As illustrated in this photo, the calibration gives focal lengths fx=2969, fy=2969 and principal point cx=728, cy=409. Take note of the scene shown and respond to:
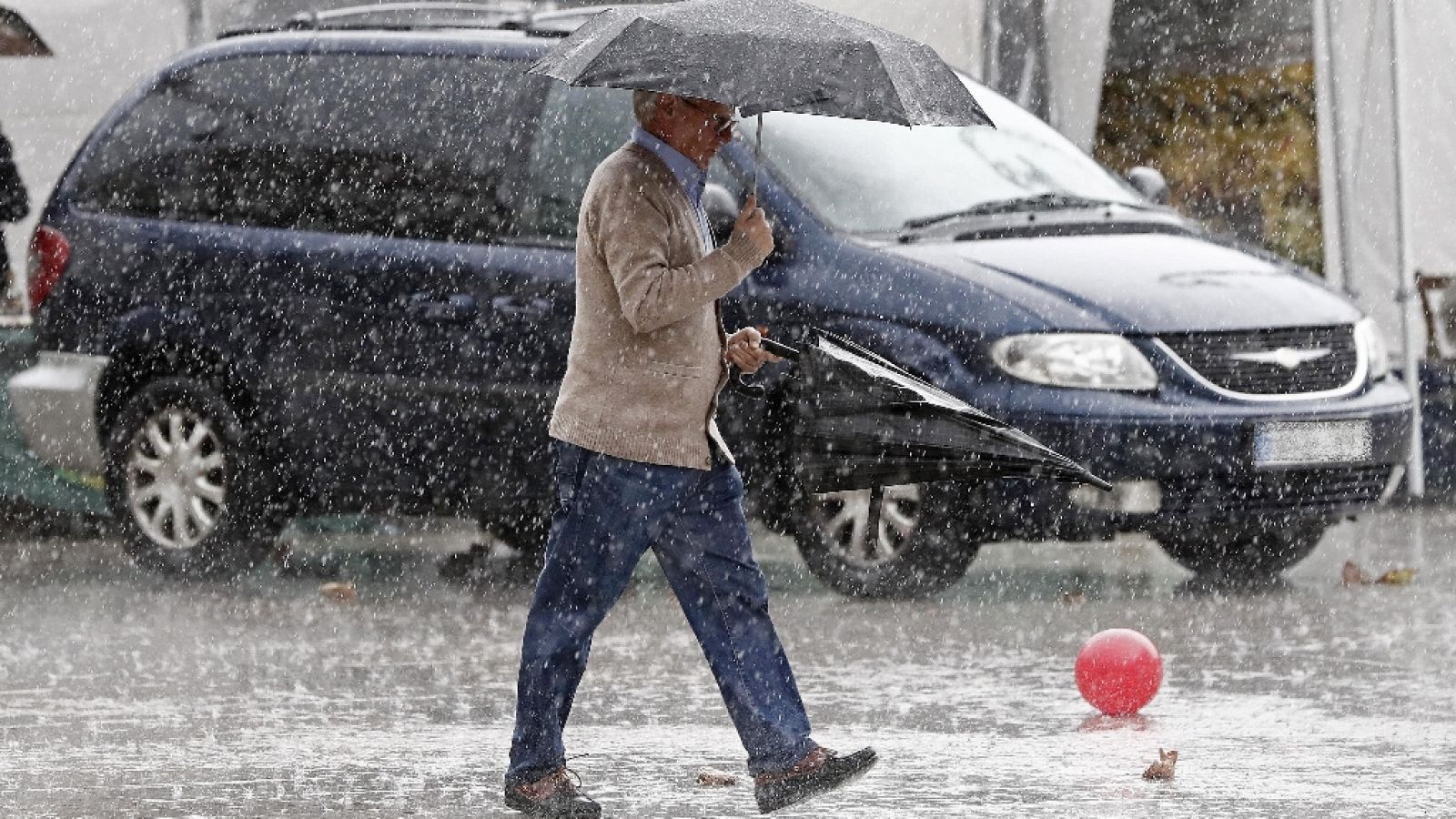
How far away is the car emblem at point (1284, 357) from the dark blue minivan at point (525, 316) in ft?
0.05

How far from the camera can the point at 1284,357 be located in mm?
10180

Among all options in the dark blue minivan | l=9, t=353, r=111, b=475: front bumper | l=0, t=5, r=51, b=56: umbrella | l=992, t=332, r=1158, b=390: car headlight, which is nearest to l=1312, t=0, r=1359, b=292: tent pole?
the dark blue minivan

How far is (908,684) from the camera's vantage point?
834 cm

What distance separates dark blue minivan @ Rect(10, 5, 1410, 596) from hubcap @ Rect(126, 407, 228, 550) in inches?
0.5

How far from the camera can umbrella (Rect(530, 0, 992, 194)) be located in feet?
19.1

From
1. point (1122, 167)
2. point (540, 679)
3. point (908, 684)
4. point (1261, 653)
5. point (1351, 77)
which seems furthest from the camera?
point (1122, 167)

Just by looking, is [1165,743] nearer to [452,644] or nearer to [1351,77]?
[452,644]

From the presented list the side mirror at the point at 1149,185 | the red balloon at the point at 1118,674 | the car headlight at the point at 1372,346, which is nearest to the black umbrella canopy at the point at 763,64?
the red balloon at the point at 1118,674

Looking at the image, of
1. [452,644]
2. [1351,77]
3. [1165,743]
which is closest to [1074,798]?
[1165,743]

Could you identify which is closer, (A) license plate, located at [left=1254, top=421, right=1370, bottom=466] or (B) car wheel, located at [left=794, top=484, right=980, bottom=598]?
(A) license plate, located at [left=1254, top=421, right=1370, bottom=466]

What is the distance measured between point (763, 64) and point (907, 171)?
484 cm

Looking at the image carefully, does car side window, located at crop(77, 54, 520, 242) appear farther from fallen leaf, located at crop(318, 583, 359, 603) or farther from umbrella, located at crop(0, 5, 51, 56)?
umbrella, located at crop(0, 5, 51, 56)

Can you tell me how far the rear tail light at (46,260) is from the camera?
37.9ft

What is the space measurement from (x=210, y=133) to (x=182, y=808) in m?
5.52
